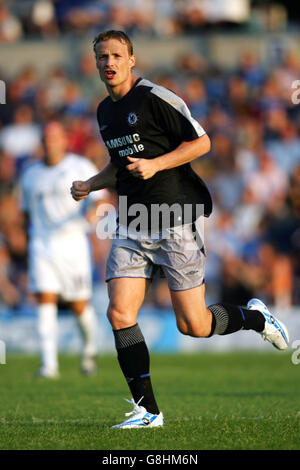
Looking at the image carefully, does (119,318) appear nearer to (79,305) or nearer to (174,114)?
(174,114)

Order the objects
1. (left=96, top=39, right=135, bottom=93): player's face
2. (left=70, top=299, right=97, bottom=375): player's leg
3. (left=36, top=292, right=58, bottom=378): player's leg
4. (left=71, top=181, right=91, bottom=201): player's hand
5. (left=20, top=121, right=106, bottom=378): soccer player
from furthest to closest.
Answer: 1. (left=70, top=299, right=97, bottom=375): player's leg
2. (left=20, top=121, right=106, bottom=378): soccer player
3. (left=36, top=292, right=58, bottom=378): player's leg
4. (left=71, top=181, right=91, bottom=201): player's hand
5. (left=96, top=39, right=135, bottom=93): player's face

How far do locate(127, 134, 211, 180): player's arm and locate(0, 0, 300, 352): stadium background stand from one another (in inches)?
337

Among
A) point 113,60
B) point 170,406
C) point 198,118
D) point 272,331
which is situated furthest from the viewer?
point 198,118

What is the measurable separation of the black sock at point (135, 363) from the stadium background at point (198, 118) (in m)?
8.39

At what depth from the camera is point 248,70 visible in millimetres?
17406

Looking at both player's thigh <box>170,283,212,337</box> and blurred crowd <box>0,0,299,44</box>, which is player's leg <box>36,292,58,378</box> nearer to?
player's thigh <box>170,283,212,337</box>

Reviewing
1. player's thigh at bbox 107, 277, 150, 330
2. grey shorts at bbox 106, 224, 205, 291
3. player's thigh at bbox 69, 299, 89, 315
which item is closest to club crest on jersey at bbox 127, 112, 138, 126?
grey shorts at bbox 106, 224, 205, 291

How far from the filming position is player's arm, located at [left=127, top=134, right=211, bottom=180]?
216 inches

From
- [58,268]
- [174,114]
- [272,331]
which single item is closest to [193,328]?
[272,331]

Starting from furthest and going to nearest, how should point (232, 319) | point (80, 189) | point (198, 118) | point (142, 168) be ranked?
point (198, 118) → point (232, 319) → point (80, 189) → point (142, 168)

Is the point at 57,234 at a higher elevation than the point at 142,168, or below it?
below

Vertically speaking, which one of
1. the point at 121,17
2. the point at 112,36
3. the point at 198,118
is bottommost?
the point at 112,36

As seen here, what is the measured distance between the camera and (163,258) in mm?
6023

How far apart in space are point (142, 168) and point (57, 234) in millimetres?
5401
